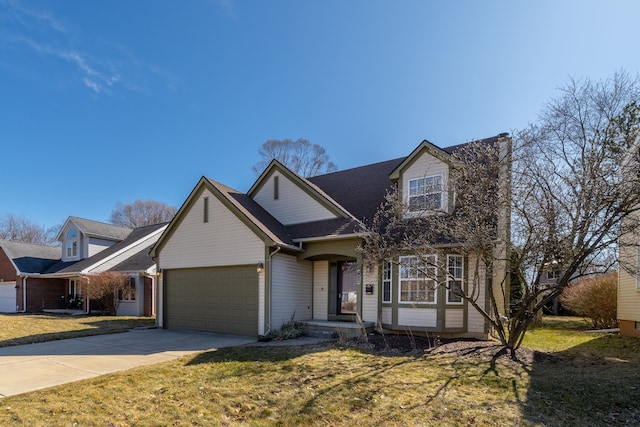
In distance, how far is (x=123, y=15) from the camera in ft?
41.2

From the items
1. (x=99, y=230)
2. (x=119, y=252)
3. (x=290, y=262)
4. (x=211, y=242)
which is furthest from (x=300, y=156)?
(x=290, y=262)

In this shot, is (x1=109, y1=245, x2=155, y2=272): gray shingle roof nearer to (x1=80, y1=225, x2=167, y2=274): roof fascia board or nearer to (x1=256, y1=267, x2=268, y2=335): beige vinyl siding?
(x1=80, y1=225, x2=167, y2=274): roof fascia board

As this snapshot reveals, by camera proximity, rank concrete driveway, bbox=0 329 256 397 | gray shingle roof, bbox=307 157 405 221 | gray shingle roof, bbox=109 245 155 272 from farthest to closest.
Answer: gray shingle roof, bbox=109 245 155 272, gray shingle roof, bbox=307 157 405 221, concrete driveway, bbox=0 329 256 397

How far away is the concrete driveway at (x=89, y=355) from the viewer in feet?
22.3

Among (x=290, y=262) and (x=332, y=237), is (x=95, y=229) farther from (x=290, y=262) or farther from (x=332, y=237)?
(x=332, y=237)

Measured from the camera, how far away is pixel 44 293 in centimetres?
2383

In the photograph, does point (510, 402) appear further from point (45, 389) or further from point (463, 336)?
point (45, 389)

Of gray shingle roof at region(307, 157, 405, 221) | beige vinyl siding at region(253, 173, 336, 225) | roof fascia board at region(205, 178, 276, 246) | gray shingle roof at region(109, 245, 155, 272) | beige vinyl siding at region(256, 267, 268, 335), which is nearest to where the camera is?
beige vinyl siding at region(256, 267, 268, 335)

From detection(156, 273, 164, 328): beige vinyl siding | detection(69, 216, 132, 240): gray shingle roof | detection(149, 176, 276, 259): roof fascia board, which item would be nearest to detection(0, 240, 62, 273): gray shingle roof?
detection(69, 216, 132, 240): gray shingle roof

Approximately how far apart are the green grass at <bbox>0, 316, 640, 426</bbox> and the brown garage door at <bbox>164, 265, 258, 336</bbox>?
4226 millimetres

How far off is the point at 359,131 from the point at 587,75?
1280cm

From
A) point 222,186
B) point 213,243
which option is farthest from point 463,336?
point 222,186

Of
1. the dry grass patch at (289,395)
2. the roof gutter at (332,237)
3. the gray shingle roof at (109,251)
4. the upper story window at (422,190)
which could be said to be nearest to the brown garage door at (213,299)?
the roof gutter at (332,237)

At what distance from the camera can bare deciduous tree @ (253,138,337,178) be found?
2848 centimetres
